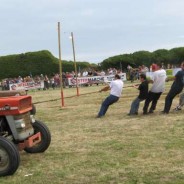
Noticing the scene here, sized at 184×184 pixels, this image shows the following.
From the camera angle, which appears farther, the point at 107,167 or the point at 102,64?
the point at 102,64

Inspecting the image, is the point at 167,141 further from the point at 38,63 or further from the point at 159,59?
the point at 38,63

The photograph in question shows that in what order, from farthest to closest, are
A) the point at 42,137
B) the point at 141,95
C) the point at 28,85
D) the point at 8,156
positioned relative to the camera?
the point at 28,85 → the point at 141,95 → the point at 42,137 → the point at 8,156

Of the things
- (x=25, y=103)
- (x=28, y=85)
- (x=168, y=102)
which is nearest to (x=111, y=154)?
(x=25, y=103)

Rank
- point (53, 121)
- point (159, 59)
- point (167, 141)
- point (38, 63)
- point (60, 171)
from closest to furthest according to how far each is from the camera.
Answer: point (60, 171) < point (167, 141) < point (53, 121) < point (159, 59) < point (38, 63)

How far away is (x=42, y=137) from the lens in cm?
915

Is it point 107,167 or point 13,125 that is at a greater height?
point 13,125

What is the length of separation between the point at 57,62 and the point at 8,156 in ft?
163

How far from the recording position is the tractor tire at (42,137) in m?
9.08

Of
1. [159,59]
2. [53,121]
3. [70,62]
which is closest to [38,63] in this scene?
[70,62]

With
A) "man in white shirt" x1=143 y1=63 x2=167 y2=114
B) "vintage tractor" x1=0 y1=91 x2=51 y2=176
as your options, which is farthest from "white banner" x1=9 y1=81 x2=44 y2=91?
"vintage tractor" x1=0 y1=91 x2=51 y2=176

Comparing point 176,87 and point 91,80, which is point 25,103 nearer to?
point 176,87

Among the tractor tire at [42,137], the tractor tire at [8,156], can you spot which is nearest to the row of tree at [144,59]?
the tractor tire at [42,137]

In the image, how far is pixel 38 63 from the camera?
186 feet

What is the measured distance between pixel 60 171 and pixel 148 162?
58.3 inches
